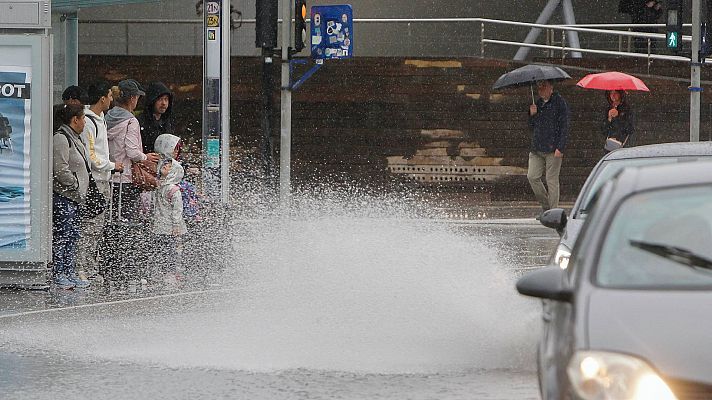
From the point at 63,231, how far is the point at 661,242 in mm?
8623

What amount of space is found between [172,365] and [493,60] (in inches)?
727

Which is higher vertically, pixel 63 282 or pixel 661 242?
pixel 661 242

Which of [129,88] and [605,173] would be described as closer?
[605,173]

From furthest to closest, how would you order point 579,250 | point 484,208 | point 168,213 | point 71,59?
point 484,208
point 71,59
point 168,213
point 579,250

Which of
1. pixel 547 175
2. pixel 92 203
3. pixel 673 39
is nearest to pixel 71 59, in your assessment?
pixel 92 203

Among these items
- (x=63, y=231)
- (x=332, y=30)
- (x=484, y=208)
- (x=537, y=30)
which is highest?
(x=537, y=30)

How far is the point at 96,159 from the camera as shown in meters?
13.6

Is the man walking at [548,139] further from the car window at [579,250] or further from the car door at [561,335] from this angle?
the car window at [579,250]

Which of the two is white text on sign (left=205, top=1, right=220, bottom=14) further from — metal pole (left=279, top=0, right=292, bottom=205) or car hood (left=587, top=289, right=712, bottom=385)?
car hood (left=587, top=289, right=712, bottom=385)

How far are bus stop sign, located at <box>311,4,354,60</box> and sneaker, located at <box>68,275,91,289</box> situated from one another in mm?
7894

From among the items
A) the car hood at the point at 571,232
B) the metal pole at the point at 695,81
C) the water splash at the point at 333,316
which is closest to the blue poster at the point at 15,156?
the water splash at the point at 333,316

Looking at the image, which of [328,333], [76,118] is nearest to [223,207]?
[76,118]

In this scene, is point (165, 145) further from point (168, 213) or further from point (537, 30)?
point (537, 30)

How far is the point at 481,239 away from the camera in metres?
18.1
